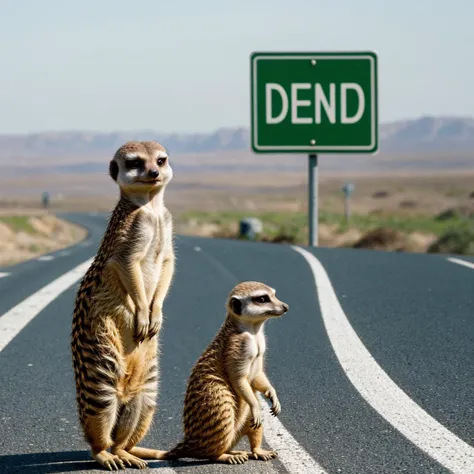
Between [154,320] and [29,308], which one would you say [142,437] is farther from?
[29,308]

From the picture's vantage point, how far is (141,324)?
4.63 meters

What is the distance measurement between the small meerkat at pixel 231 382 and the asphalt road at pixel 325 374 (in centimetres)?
15

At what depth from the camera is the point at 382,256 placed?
16.8 metres

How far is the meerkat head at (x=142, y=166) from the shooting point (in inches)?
175

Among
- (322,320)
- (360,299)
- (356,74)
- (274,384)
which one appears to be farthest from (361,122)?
(274,384)

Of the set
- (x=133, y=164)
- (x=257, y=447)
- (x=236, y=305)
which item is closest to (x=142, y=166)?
(x=133, y=164)

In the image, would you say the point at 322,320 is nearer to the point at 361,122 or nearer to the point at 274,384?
the point at 274,384

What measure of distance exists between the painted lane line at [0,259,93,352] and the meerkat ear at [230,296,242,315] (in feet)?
14.2

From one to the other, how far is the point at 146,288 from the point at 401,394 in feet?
8.44

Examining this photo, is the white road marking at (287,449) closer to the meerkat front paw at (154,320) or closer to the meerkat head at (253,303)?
the meerkat head at (253,303)

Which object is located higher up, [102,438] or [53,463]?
[102,438]

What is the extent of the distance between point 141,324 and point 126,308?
4.3 inches

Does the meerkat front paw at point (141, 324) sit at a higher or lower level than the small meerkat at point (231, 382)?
higher

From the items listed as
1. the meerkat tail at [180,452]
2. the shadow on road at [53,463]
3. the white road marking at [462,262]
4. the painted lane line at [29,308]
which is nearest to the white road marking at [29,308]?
the painted lane line at [29,308]
